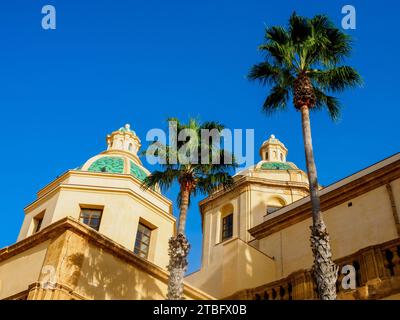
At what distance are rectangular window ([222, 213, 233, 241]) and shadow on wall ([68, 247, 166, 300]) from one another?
11.9m

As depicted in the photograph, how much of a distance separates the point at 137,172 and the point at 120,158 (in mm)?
1598

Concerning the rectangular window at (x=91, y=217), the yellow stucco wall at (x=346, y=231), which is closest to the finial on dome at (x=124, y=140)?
the rectangular window at (x=91, y=217)

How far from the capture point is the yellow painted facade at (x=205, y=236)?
14.8 meters

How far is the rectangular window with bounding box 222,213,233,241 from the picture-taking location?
28.8 m

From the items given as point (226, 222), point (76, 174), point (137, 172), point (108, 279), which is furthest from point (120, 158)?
point (108, 279)

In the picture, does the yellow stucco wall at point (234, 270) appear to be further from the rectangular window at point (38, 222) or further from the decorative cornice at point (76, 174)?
the rectangular window at point (38, 222)

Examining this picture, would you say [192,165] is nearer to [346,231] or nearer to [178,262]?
[178,262]

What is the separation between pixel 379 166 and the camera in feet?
66.7

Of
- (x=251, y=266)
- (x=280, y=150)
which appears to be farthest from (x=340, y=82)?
(x=280, y=150)

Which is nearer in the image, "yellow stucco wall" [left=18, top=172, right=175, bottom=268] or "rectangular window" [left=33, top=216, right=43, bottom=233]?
"yellow stucco wall" [left=18, top=172, right=175, bottom=268]

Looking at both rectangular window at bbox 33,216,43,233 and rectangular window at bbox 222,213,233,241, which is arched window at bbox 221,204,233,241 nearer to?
rectangular window at bbox 222,213,233,241

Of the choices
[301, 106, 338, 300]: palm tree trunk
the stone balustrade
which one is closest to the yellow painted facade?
the stone balustrade

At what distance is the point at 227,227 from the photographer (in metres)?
29.5

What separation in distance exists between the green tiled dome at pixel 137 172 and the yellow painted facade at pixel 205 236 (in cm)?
12
